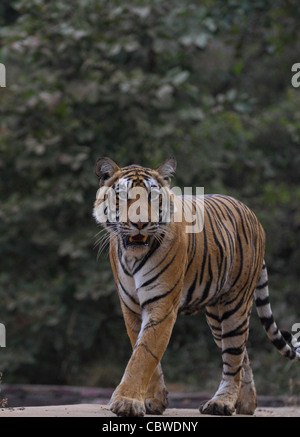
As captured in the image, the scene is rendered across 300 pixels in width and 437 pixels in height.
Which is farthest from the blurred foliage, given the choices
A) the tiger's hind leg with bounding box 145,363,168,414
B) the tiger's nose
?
the tiger's nose

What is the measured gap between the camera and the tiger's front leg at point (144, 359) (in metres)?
3.78

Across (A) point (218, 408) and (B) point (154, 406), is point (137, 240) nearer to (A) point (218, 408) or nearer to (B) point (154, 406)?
(B) point (154, 406)

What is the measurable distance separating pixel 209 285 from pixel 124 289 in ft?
2.02

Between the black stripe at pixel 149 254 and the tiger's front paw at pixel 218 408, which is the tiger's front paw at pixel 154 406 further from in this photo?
the black stripe at pixel 149 254

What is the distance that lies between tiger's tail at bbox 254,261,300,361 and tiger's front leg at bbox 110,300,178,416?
1262 millimetres

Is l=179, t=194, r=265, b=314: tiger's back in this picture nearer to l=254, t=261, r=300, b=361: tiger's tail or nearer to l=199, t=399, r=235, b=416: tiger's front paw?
l=254, t=261, r=300, b=361: tiger's tail

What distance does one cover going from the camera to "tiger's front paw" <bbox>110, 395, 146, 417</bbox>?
375 cm


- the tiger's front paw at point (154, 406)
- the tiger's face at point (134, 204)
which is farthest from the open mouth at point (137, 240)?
the tiger's front paw at point (154, 406)

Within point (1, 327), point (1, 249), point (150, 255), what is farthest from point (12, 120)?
point (150, 255)

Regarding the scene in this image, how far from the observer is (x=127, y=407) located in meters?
3.75

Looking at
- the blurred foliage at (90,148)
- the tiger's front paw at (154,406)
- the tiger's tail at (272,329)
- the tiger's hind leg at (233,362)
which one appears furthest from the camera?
the blurred foliage at (90,148)

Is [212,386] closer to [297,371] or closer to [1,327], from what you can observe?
[297,371]

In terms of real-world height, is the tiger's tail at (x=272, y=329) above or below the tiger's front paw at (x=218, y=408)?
above

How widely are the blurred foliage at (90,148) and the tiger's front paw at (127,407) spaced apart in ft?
19.9
